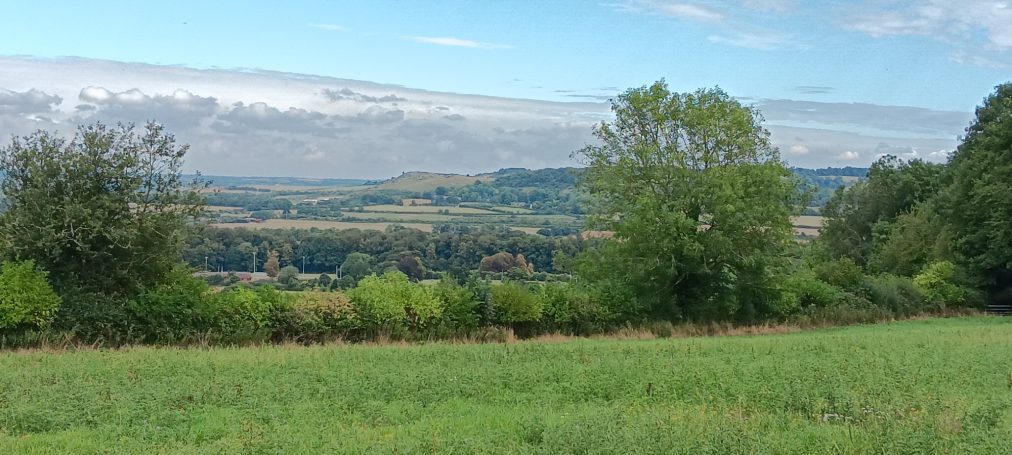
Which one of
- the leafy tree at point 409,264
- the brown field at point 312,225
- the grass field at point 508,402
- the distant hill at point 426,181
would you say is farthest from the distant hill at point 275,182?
the grass field at point 508,402

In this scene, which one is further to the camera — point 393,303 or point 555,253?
point 555,253

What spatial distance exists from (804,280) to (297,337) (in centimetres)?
2528

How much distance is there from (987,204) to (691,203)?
2405cm

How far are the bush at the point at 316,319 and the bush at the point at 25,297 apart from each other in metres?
5.97

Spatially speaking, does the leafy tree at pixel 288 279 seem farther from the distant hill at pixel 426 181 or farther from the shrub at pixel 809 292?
the distant hill at pixel 426 181

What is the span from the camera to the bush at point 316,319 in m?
24.7

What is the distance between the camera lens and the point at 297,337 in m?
24.5

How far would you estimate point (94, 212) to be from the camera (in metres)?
23.1

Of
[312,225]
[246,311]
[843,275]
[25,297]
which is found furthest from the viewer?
[312,225]

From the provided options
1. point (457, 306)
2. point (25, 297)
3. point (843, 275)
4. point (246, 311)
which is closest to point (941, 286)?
point (843, 275)

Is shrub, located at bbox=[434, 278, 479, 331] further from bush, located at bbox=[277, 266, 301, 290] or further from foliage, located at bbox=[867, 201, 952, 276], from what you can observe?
foliage, located at bbox=[867, 201, 952, 276]

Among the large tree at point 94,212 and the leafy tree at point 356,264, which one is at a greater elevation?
the large tree at point 94,212

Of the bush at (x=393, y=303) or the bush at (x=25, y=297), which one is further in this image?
the bush at (x=393, y=303)

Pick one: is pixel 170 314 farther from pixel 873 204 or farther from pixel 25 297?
pixel 873 204
